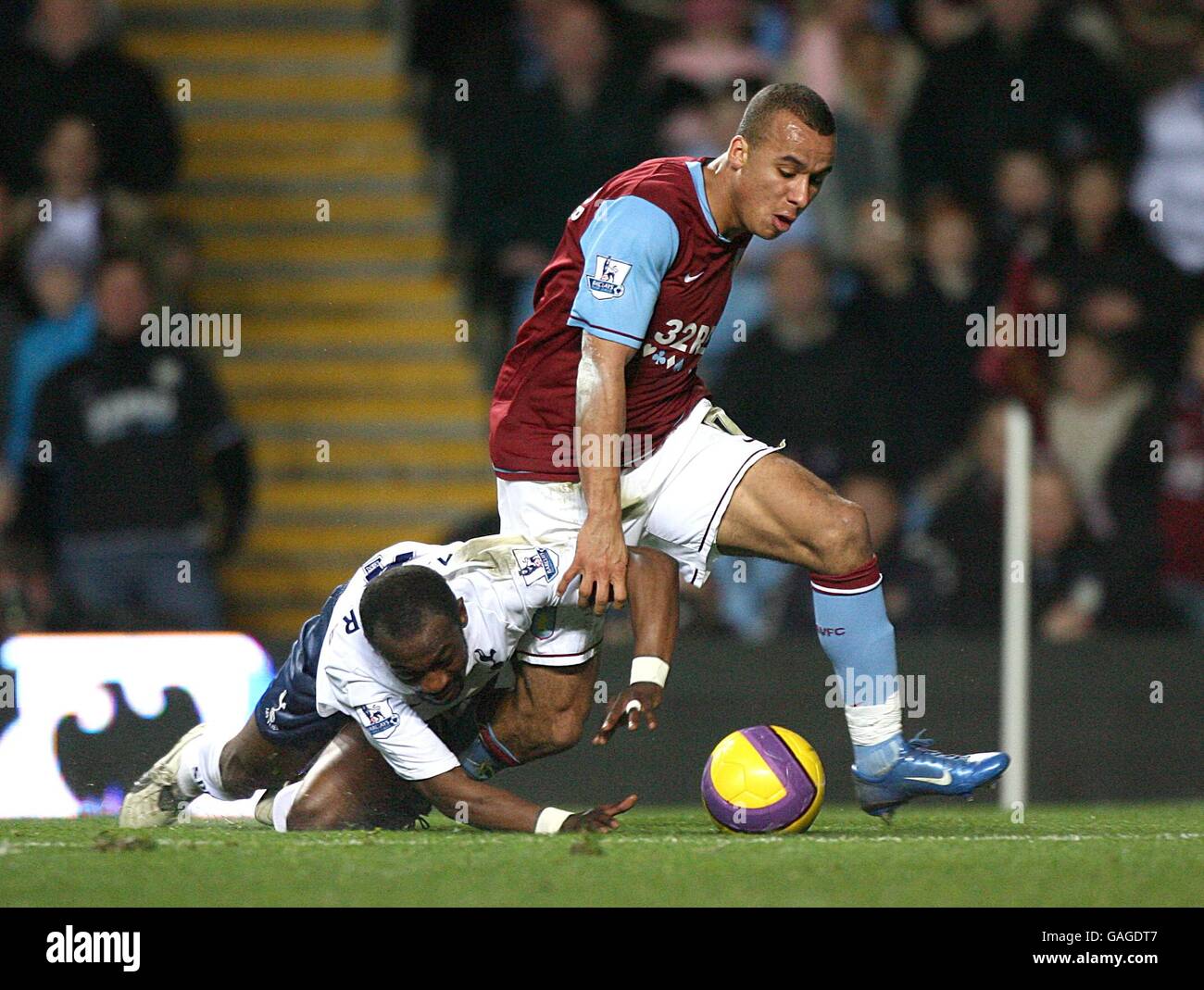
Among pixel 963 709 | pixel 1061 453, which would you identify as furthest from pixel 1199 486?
pixel 963 709

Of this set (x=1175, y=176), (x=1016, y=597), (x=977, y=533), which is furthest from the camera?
(x=1175, y=176)

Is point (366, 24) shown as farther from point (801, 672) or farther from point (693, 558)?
point (693, 558)

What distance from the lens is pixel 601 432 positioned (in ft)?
19.2

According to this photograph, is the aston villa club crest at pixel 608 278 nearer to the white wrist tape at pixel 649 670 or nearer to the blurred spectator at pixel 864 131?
the white wrist tape at pixel 649 670

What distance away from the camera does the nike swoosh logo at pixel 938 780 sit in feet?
19.7

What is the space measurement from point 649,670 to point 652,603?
8.7 inches

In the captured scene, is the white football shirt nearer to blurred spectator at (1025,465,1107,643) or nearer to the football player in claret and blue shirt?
the football player in claret and blue shirt

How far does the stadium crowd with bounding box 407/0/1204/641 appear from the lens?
9.17 meters

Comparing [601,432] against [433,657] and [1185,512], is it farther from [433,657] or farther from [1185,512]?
[1185,512]

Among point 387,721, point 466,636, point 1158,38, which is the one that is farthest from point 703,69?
point 387,721

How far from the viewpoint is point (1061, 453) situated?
9602 millimetres

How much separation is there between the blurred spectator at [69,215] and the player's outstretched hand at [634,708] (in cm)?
494

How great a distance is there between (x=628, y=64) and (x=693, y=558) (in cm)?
492

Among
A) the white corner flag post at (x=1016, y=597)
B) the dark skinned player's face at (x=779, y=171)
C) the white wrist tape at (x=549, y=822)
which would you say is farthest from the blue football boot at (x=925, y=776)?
the white corner flag post at (x=1016, y=597)
